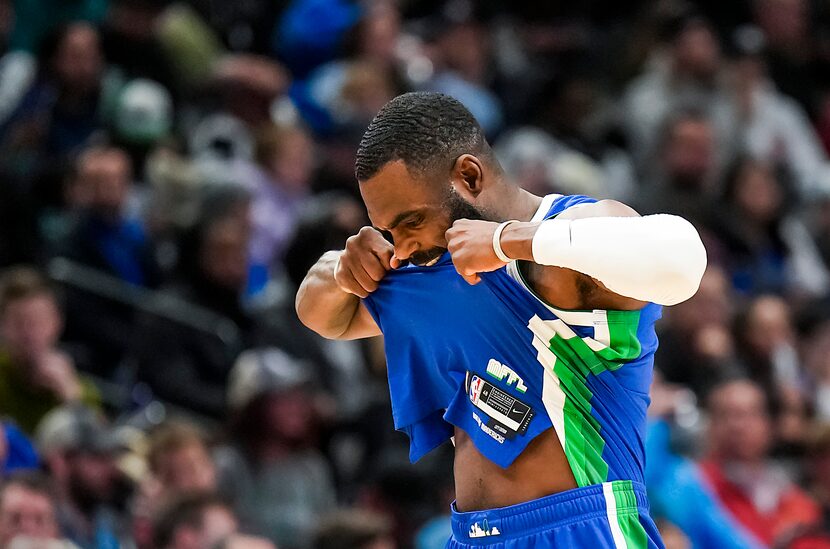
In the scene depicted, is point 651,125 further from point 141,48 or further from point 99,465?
point 99,465

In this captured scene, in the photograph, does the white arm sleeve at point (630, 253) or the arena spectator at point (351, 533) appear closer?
the white arm sleeve at point (630, 253)

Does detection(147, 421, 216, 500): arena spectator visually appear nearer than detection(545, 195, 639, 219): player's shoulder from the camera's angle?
No

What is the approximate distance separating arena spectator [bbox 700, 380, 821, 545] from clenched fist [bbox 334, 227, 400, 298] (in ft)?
14.7

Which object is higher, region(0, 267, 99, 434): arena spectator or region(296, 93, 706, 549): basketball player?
region(296, 93, 706, 549): basketball player

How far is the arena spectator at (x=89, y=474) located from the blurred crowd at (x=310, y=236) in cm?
1

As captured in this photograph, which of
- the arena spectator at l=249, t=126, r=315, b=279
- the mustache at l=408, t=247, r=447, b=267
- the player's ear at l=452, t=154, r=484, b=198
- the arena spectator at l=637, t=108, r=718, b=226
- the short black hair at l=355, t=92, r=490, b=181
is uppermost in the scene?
the short black hair at l=355, t=92, r=490, b=181

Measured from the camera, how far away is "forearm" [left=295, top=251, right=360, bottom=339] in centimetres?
437

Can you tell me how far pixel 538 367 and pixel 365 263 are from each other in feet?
2.10

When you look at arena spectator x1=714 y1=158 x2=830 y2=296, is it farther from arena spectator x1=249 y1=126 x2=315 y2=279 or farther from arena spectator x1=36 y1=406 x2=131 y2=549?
arena spectator x1=36 y1=406 x2=131 y2=549

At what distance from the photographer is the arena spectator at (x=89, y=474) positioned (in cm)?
687

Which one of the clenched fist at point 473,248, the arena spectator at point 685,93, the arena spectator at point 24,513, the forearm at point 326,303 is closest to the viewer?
the clenched fist at point 473,248

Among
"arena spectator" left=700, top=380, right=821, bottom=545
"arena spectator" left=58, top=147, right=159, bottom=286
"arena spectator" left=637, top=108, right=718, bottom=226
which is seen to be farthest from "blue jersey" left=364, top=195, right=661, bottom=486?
"arena spectator" left=637, top=108, right=718, bottom=226

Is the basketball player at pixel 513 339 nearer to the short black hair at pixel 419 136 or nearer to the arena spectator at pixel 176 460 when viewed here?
the short black hair at pixel 419 136

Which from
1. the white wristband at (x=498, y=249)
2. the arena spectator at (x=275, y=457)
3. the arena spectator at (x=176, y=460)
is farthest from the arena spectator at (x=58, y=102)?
the white wristband at (x=498, y=249)
